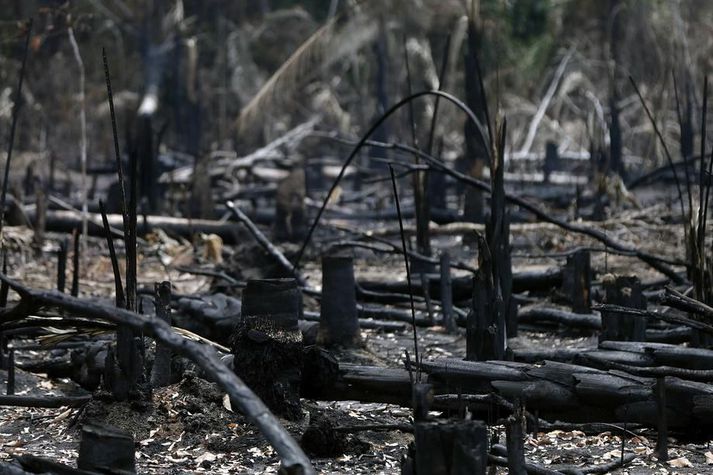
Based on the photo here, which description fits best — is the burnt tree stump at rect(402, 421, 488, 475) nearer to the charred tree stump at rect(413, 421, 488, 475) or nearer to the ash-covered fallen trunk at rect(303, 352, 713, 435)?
the charred tree stump at rect(413, 421, 488, 475)

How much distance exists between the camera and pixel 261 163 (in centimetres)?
2048

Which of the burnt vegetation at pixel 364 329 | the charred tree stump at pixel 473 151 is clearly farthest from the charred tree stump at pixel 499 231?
the charred tree stump at pixel 473 151

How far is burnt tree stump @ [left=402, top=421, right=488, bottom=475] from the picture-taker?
3.05 meters

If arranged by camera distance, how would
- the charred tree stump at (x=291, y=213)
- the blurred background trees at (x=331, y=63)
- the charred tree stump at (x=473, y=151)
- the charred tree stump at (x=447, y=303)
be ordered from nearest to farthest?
the charred tree stump at (x=447, y=303), the charred tree stump at (x=473, y=151), the charred tree stump at (x=291, y=213), the blurred background trees at (x=331, y=63)

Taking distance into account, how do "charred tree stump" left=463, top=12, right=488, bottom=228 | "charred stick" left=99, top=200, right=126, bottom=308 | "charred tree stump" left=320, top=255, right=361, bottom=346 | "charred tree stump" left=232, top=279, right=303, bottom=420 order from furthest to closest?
"charred tree stump" left=463, top=12, right=488, bottom=228 → "charred tree stump" left=320, top=255, right=361, bottom=346 → "charred tree stump" left=232, top=279, right=303, bottom=420 → "charred stick" left=99, top=200, right=126, bottom=308

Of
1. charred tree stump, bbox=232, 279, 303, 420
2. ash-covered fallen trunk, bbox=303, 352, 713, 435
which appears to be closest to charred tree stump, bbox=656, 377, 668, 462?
ash-covered fallen trunk, bbox=303, 352, 713, 435

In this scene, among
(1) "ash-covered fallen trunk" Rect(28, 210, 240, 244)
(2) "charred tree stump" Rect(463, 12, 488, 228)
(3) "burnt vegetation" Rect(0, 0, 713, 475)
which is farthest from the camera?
(1) "ash-covered fallen trunk" Rect(28, 210, 240, 244)

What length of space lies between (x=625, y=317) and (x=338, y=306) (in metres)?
1.60

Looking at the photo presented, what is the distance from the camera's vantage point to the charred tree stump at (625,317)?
225 inches

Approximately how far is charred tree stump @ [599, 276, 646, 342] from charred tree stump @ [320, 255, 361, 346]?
4.62ft

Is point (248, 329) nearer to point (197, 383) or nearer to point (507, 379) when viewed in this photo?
point (197, 383)

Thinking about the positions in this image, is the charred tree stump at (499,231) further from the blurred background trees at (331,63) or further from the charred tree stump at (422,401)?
the blurred background trees at (331,63)

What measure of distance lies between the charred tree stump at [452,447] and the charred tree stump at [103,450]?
3.13 ft

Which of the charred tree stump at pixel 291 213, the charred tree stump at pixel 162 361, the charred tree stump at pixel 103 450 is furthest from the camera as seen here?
the charred tree stump at pixel 291 213
